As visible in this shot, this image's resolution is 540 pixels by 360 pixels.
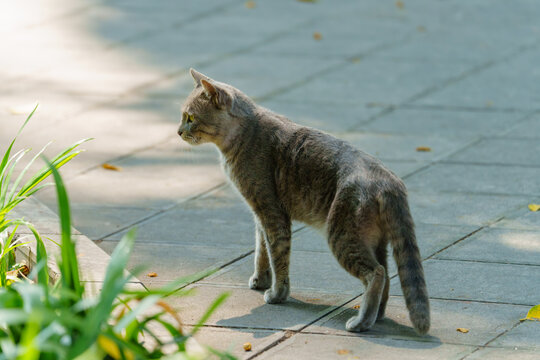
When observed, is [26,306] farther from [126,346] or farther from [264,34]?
[264,34]

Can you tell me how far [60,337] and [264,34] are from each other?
8669mm

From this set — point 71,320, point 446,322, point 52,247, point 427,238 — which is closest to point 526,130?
point 427,238

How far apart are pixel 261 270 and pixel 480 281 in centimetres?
136

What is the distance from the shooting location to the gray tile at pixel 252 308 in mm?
5656

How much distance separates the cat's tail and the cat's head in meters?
1.20

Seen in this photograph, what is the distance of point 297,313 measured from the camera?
5.79 metres

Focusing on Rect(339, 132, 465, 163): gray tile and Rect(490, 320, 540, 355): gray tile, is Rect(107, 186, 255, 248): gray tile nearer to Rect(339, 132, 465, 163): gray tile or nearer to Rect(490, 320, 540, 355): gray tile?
Rect(339, 132, 465, 163): gray tile

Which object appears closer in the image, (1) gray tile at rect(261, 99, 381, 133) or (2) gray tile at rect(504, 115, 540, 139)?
(2) gray tile at rect(504, 115, 540, 139)

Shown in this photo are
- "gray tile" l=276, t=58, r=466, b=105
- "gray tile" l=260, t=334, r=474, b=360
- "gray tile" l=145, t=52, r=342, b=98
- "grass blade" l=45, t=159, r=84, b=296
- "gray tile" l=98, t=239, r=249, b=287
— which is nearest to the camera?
"grass blade" l=45, t=159, r=84, b=296

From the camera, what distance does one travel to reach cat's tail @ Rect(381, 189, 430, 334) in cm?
525

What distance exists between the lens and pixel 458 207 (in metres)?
7.40

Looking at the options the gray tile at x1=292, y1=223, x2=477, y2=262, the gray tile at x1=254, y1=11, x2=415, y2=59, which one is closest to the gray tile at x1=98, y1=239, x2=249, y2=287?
the gray tile at x1=292, y1=223, x2=477, y2=262

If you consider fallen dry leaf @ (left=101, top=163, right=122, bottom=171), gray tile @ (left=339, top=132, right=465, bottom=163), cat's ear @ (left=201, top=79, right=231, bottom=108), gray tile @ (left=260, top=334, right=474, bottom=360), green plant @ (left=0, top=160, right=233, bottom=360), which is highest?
cat's ear @ (left=201, top=79, right=231, bottom=108)

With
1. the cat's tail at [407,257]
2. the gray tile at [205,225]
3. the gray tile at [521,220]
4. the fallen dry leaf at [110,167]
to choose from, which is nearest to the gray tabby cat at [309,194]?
the cat's tail at [407,257]
